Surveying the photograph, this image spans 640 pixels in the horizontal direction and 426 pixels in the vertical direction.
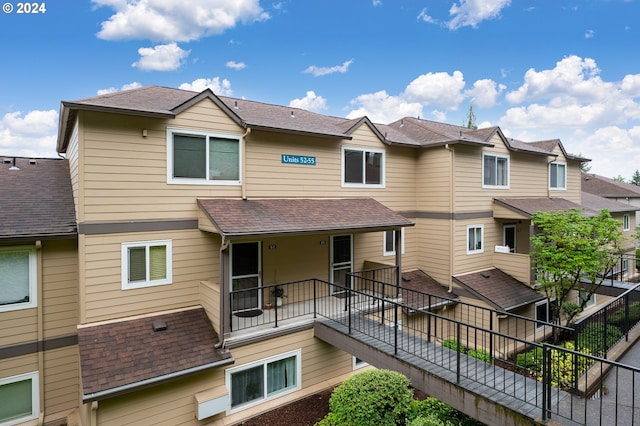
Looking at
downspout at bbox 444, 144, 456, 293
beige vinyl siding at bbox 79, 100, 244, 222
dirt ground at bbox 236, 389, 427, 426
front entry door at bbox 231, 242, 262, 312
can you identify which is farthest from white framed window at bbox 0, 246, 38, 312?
downspout at bbox 444, 144, 456, 293

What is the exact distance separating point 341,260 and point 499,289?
234 inches

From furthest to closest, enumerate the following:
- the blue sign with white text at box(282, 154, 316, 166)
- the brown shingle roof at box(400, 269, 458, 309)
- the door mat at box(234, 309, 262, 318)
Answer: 1. the brown shingle roof at box(400, 269, 458, 309)
2. the blue sign with white text at box(282, 154, 316, 166)
3. the door mat at box(234, 309, 262, 318)

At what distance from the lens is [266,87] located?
19.4 metres

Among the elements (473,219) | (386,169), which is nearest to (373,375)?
(386,169)

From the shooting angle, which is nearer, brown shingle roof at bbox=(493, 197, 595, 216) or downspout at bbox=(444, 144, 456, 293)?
downspout at bbox=(444, 144, 456, 293)

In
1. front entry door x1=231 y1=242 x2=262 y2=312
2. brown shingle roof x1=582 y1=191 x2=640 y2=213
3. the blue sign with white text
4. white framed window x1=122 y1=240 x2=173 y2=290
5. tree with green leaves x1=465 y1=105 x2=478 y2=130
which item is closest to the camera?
white framed window x1=122 y1=240 x2=173 y2=290

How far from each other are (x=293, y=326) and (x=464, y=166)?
27.6ft

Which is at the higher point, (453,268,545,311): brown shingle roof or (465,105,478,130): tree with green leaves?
(465,105,478,130): tree with green leaves

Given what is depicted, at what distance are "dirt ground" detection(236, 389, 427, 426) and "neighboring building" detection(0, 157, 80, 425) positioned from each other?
172 inches

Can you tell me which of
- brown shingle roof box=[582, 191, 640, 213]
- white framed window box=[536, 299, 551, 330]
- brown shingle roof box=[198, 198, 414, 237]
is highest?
brown shingle roof box=[582, 191, 640, 213]

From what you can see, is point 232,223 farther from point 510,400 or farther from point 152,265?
point 510,400

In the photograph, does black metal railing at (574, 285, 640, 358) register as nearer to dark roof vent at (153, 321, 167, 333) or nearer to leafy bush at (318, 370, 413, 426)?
leafy bush at (318, 370, 413, 426)

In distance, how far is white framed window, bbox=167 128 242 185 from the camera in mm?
7586

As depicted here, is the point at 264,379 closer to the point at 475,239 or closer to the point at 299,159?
the point at 299,159
